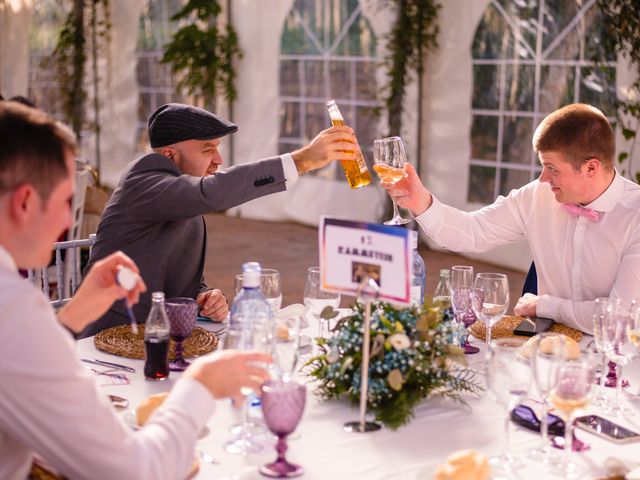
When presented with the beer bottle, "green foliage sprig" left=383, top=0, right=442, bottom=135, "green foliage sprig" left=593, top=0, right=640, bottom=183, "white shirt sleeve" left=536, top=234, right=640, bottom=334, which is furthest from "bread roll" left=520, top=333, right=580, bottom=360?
"green foliage sprig" left=383, top=0, right=442, bottom=135

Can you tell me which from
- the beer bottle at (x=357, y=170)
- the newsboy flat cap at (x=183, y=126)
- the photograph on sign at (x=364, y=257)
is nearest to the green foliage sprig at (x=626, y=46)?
the beer bottle at (x=357, y=170)

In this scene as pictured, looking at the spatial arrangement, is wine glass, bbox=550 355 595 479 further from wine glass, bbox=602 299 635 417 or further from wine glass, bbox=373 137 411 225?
wine glass, bbox=373 137 411 225

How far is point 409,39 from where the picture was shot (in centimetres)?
721

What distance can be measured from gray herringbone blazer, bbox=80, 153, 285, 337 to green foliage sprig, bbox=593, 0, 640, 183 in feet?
11.9

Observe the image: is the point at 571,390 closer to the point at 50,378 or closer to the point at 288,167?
the point at 50,378

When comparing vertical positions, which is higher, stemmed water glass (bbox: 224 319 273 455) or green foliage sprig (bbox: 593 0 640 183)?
green foliage sprig (bbox: 593 0 640 183)

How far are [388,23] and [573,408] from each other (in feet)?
20.5

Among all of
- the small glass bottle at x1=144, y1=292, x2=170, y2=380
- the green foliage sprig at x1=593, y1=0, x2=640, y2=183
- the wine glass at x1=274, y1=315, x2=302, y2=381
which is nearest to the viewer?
the wine glass at x1=274, y1=315, x2=302, y2=381

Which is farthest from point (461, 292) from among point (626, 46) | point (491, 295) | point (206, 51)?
point (206, 51)

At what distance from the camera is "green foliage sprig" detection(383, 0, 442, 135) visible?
7.19 metres

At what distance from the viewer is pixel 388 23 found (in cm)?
752

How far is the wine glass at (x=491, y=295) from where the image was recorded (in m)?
2.27

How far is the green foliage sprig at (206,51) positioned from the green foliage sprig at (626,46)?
163 inches

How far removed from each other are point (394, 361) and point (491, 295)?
0.51 m
